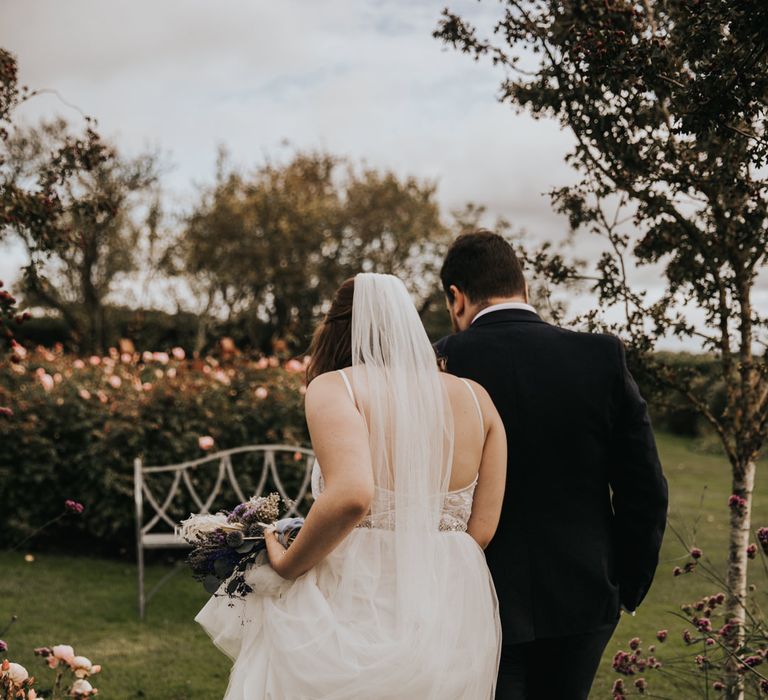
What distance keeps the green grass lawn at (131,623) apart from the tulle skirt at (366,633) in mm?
1680

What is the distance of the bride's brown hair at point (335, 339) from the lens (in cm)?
259

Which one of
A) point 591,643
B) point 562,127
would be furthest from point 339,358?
point 562,127

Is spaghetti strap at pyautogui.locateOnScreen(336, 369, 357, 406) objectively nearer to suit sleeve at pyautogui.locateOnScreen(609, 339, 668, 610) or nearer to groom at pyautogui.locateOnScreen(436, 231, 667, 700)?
groom at pyautogui.locateOnScreen(436, 231, 667, 700)

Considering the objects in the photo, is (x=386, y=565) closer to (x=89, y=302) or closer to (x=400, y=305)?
(x=400, y=305)

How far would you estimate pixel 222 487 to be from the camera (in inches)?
308

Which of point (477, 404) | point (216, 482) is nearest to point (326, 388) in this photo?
point (477, 404)

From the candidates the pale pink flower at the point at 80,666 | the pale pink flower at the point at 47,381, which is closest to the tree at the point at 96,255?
the pale pink flower at the point at 47,381

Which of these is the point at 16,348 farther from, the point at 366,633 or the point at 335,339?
the point at 366,633

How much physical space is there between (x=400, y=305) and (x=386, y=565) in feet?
2.69

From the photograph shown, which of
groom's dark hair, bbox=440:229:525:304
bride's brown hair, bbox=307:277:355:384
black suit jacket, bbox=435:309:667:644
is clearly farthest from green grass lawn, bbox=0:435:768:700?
bride's brown hair, bbox=307:277:355:384

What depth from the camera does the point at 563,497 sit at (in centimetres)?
266

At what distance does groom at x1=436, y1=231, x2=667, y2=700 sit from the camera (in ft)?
8.70

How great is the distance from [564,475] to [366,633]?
809 mm

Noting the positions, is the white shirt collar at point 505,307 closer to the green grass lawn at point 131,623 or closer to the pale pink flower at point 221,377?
the green grass lawn at point 131,623
